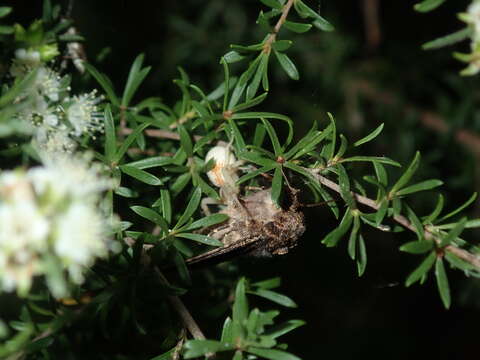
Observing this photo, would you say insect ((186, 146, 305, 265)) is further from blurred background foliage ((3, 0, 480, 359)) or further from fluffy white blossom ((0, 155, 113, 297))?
blurred background foliage ((3, 0, 480, 359))

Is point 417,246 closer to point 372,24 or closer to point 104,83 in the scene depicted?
point 104,83

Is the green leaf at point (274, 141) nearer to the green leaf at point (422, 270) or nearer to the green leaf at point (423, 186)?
the green leaf at point (423, 186)

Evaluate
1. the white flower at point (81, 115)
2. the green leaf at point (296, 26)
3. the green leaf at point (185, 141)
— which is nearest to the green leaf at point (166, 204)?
the green leaf at point (185, 141)

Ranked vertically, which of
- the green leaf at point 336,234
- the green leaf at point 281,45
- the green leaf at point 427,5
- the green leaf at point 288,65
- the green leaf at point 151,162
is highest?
the green leaf at point 427,5

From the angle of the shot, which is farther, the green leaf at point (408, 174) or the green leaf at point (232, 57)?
the green leaf at point (232, 57)

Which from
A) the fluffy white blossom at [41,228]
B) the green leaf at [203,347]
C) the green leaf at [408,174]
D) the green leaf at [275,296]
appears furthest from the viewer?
the green leaf at [275,296]

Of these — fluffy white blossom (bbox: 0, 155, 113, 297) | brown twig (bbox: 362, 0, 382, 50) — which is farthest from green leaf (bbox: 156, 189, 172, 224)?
brown twig (bbox: 362, 0, 382, 50)

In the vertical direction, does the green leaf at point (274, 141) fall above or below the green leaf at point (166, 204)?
above

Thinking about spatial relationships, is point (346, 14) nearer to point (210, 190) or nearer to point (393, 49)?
point (393, 49)
